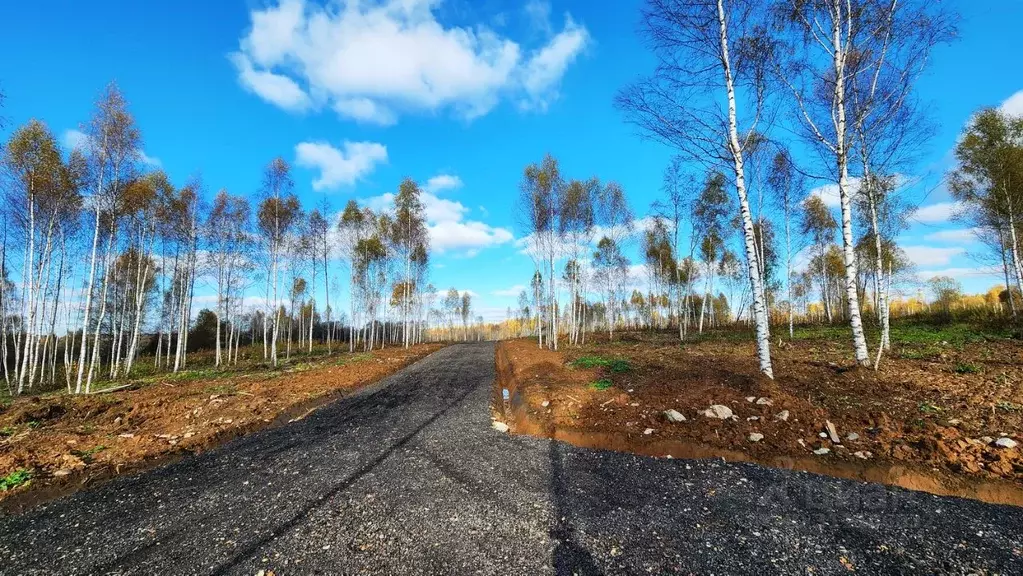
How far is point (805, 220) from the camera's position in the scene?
84.7ft

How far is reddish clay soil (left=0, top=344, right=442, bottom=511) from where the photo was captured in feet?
18.2

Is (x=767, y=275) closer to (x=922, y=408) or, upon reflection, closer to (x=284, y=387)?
(x=922, y=408)

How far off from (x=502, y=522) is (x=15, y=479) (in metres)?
6.78

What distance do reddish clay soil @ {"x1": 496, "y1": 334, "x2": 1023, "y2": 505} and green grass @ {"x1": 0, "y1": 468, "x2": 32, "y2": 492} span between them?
718 centimetres

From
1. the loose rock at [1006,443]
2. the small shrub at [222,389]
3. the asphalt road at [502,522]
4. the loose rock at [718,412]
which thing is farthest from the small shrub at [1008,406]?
the small shrub at [222,389]

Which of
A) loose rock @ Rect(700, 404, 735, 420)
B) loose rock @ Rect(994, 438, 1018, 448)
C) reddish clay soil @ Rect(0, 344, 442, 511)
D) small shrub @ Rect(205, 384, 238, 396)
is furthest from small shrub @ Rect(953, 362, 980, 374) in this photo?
small shrub @ Rect(205, 384, 238, 396)

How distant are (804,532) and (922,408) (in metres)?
5.04

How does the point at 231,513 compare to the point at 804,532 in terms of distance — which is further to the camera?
the point at 231,513

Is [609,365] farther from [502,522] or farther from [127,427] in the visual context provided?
[127,427]

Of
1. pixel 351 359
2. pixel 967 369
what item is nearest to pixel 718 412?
pixel 967 369

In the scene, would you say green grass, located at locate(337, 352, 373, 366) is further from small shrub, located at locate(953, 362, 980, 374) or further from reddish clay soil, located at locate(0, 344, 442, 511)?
small shrub, located at locate(953, 362, 980, 374)

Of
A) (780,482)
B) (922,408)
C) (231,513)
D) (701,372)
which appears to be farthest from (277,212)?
(922,408)

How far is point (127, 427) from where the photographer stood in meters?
7.60

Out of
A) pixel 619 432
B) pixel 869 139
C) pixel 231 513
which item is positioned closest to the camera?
pixel 231 513
